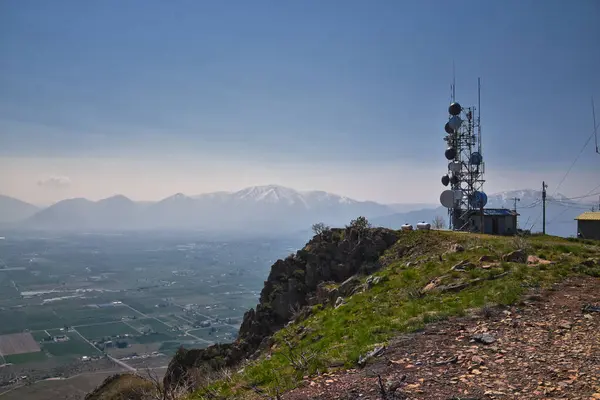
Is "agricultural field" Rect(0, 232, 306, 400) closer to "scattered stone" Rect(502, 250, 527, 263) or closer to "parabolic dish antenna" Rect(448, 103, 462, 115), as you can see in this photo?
"scattered stone" Rect(502, 250, 527, 263)

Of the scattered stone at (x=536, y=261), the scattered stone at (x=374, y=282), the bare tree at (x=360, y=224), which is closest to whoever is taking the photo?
the scattered stone at (x=536, y=261)

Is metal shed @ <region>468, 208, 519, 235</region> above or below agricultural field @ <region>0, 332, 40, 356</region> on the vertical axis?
above

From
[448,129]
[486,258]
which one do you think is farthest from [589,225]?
[486,258]

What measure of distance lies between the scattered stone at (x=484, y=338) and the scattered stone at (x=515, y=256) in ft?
30.7

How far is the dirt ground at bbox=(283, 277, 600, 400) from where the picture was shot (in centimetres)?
762

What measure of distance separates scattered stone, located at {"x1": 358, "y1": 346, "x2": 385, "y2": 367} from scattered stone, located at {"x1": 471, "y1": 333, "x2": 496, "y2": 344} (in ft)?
7.86

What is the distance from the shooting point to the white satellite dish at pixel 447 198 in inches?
1841

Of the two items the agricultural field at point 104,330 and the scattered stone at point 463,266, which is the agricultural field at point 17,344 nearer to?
the agricultural field at point 104,330

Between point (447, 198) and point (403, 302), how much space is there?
3442 centimetres

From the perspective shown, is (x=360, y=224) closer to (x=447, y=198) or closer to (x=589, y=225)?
(x=447, y=198)

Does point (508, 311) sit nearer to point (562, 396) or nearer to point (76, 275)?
point (562, 396)

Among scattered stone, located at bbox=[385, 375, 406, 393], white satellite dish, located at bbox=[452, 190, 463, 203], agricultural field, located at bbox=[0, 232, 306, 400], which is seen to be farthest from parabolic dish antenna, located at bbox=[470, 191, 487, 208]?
agricultural field, located at bbox=[0, 232, 306, 400]

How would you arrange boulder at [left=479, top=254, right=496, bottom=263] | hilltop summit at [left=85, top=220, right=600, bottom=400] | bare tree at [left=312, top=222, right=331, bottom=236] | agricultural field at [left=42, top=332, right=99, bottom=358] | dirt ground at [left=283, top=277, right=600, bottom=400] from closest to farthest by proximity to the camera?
dirt ground at [left=283, top=277, right=600, bottom=400] → hilltop summit at [left=85, top=220, right=600, bottom=400] → boulder at [left=479, top=254, right=496, bottom=263] → bare tree at [left=312, top=222, right=331, bottom=236] → agricultural field at [left=42, top=332, right=99, bottom=358]

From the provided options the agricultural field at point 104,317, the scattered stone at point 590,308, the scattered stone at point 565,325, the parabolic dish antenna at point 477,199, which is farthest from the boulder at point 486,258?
the agricultural field at point 104,317
